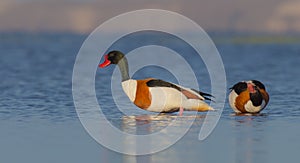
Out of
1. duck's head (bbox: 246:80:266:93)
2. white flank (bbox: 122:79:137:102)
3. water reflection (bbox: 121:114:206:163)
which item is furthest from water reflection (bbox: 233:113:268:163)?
white flank (bbox: 122:79:137:102)

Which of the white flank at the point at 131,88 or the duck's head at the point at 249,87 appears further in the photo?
the duck's head at the point at 249,87

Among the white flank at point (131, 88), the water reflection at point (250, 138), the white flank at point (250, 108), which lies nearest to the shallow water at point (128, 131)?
the water reflection at point (250, 138)

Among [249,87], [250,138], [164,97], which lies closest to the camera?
[250,138]

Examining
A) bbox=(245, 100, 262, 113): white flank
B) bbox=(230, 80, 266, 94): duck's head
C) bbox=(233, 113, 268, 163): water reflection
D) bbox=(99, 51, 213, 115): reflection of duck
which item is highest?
bbox=(230, 80, 266, 94): duck's head

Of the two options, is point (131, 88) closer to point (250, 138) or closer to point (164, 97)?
point (164, 97)

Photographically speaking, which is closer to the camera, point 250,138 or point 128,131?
point 250,138

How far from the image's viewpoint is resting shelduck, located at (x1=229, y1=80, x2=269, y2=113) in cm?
1530

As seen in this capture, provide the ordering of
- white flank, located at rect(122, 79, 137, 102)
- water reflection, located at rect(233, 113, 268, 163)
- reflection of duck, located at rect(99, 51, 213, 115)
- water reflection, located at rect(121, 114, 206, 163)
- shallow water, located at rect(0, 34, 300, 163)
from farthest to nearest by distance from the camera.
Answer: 1. white flank, located at rect(122, 79, 137, 102)
2. reflection of duck, located at rect(99, 51, 213, 115)
3. water reflection, located at rect(121, 114, 206, 163)
4. shallow water, located at rect(0, 34, 300, 163)
5. water reflection, located at rect(233, 113, 268, 163)

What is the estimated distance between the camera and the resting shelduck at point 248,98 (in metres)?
15.3

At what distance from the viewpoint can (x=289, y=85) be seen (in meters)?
22.9

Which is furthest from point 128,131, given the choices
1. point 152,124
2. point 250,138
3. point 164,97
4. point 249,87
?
point 249,87

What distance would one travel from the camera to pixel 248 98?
1534cm

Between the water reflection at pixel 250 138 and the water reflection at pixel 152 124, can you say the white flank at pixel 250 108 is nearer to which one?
the water reflection at pixel 250 138

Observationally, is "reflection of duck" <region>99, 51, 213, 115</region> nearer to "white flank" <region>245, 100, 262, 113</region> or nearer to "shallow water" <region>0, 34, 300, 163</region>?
"shallow water" <region>0, 34, 300, 163</region>
